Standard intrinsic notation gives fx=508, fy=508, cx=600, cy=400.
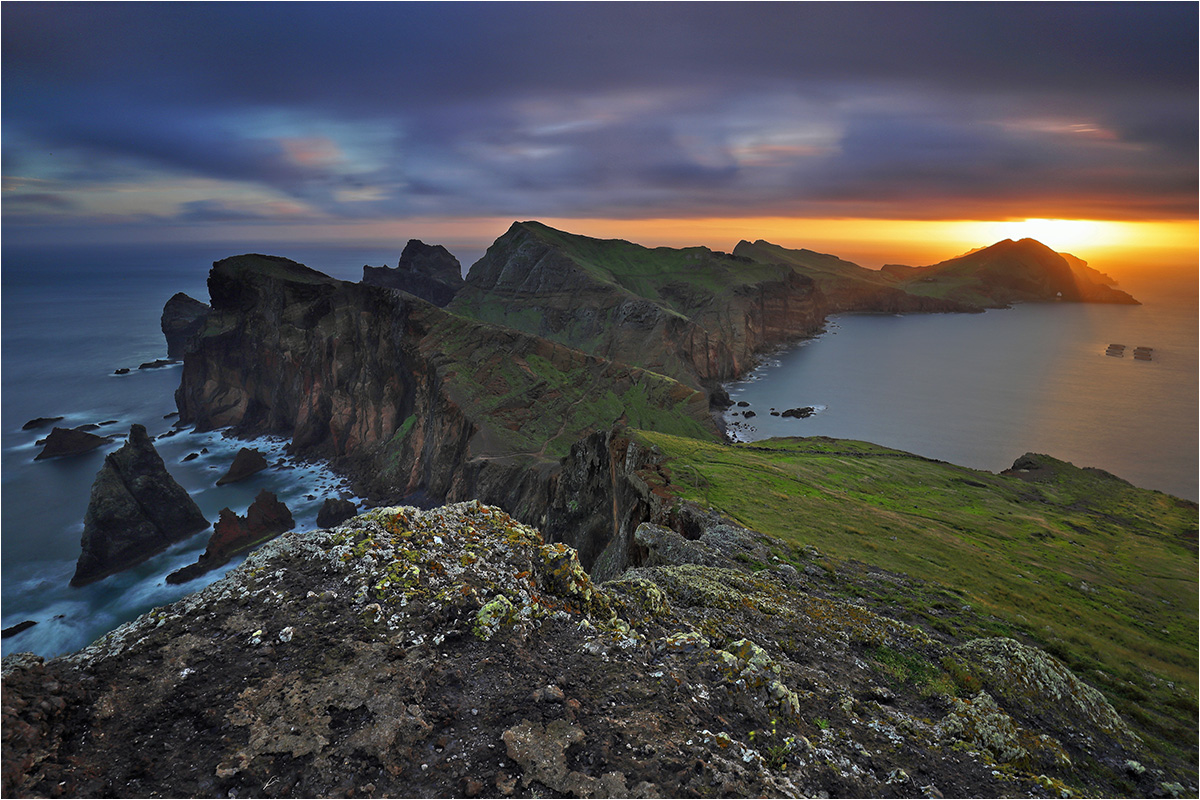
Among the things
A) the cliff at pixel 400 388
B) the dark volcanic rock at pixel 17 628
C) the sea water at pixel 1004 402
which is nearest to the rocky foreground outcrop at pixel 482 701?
the cliff at pixel 400 388

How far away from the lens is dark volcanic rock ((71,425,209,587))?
230ft

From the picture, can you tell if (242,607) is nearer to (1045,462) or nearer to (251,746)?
(251,746)

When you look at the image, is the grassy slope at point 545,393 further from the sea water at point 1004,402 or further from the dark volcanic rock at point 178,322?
the dark volcanic rock at point 178,322

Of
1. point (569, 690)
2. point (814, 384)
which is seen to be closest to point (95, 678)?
point (569, 690)

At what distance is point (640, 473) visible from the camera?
1470 inches

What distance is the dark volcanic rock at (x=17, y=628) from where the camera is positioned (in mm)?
58594

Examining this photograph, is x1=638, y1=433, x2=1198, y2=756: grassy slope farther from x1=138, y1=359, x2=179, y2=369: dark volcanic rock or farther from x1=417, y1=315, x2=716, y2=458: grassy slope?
x1=138, y1=359, x2=179, y2=369: dark volcanic rock

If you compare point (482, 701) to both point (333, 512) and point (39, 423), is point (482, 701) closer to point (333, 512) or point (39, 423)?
point (333, 512)

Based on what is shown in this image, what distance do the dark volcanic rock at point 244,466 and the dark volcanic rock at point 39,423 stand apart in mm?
77854

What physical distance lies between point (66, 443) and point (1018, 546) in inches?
6638

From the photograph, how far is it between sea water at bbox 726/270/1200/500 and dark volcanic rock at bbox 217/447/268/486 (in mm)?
100126

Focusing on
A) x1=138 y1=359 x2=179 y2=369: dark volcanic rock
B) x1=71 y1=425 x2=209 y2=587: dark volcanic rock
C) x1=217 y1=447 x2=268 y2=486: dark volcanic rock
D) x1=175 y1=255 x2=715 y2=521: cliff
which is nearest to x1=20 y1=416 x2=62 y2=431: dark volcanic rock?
x1=175 y1=255 x2=715 y2=521: cliff

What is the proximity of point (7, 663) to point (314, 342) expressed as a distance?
12212 cm

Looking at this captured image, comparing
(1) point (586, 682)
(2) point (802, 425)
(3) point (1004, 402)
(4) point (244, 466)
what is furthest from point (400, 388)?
(3) point (1004, 402)
